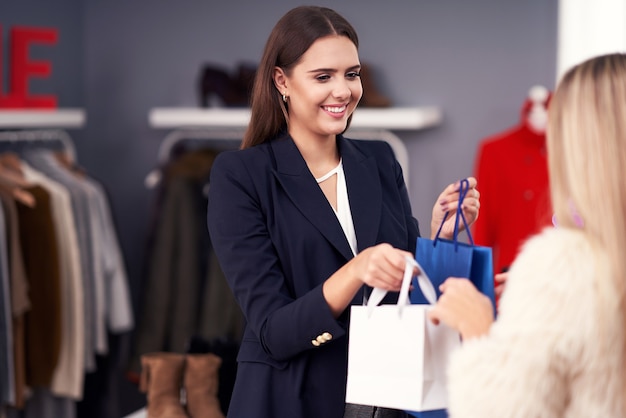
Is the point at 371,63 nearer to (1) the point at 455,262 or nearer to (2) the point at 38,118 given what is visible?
(2) the point at 38,118

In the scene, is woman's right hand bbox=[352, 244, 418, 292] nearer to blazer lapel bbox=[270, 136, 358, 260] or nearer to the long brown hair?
blazer lapel bbox=[270, 136, 358, 260]

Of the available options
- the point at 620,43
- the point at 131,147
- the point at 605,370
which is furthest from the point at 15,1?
the point at 605,370

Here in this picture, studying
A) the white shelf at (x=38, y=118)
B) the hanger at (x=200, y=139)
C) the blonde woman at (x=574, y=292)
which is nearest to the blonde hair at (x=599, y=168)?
the blonde woman at (x=574, y=292)

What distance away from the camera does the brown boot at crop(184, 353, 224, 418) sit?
8.39 ft

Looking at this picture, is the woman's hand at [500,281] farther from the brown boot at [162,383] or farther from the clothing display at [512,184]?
the clothing display at [512,184]

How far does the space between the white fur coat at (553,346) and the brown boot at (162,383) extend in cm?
132

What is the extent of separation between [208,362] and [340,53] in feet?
3.53

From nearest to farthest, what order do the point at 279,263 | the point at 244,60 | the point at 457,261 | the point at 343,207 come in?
1. the point at 457,261
2. the point at 279,263
3. the point at 343,207
4. the point at 244,60

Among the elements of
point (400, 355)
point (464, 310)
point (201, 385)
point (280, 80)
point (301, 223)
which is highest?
point (280, 80)

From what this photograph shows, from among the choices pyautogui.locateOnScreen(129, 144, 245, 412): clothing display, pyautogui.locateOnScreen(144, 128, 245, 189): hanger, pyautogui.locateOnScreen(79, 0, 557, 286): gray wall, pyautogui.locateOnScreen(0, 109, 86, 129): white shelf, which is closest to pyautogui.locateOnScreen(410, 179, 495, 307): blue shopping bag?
pyautogui.locateOnScreen(129, 144, 245, 412): clothing display

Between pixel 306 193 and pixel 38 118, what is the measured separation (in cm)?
231

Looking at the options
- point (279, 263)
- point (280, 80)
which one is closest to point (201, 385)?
point (279, 263)

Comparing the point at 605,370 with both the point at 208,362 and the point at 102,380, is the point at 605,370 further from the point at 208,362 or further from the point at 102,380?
the point at 102,380

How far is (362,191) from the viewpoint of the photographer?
1.99 m
